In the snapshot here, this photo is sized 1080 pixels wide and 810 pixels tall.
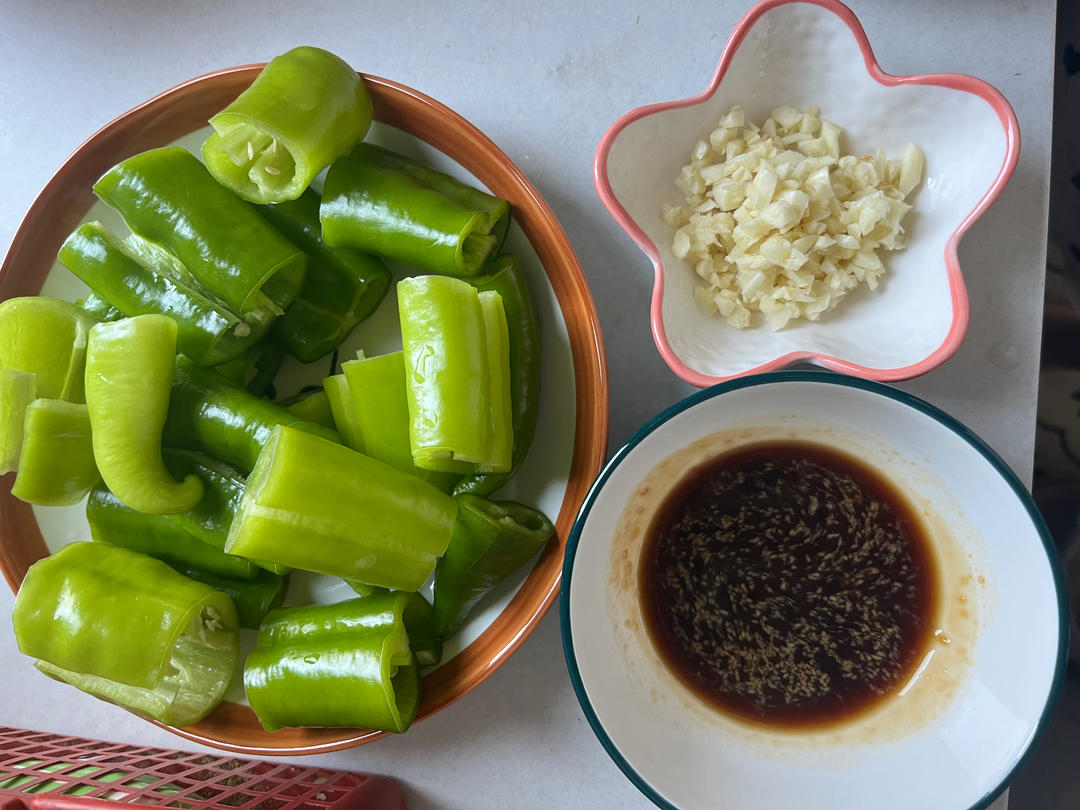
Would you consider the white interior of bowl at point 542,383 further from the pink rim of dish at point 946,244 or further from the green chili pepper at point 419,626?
the pink rim of dish at point 946,244

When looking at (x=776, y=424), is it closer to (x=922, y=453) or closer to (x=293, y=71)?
(x=922, y=453)

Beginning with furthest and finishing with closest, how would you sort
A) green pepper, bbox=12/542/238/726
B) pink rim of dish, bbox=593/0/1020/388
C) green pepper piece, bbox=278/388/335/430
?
green pepper piece, bbox=278/388/335/430, green pepper, bbox=12/542/238/726, pink rim of dish, bbox=593/0/1020/388

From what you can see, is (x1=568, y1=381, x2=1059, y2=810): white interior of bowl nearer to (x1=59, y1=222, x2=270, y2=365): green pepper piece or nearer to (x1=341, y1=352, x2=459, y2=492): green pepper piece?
(x1=341, y1=352, x2=459, y2=492): green pepper piece

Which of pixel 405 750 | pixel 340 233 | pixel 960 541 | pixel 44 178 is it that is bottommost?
pixel 405 750

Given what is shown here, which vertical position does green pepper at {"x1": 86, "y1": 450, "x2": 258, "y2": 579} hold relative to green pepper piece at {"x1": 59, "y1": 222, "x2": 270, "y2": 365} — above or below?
below

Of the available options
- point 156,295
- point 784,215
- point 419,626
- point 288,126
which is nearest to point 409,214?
point 288,126

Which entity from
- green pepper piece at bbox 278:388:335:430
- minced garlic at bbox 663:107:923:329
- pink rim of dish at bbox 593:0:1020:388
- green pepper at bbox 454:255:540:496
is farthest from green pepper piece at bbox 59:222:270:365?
minced garlic at bbox 663:107:923:329

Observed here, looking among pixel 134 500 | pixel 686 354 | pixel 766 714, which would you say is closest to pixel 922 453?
pixel 686 354
